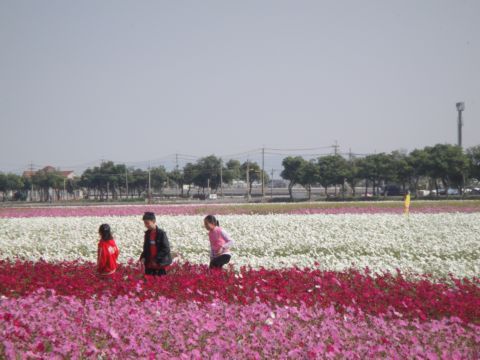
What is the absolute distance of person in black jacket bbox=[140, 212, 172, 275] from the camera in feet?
24.0

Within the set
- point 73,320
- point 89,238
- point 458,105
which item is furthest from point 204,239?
point 458,105

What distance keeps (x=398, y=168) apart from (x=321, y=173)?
9.66 metres

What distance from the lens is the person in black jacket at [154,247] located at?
7.30m

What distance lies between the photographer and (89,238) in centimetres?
1475

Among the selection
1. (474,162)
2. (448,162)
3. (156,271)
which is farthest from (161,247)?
(474,162)

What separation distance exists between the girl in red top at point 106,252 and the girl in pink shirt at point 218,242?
1354 millimetres

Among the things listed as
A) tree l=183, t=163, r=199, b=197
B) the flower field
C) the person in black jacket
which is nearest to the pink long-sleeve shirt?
the flower field

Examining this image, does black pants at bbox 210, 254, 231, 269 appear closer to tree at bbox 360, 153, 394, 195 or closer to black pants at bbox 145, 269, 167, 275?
black pants at bbox 145, 269, 167, 275

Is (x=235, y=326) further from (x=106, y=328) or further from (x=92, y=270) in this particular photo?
(x=92, y=270)

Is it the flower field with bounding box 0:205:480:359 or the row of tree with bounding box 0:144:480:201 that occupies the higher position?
the row of tree with bounding box 0:144:480:201

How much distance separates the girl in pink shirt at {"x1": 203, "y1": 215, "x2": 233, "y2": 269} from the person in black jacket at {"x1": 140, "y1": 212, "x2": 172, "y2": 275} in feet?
2.42

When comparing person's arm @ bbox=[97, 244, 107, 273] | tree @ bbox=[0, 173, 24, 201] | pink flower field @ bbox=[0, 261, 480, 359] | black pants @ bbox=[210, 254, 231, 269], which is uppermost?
tree @ bbox=[0, 173, 24, 201]

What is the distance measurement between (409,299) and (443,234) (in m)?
8.73

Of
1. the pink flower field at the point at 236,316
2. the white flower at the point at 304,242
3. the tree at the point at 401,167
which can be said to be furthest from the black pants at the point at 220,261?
the tree at the point at 401,167
